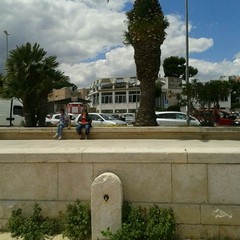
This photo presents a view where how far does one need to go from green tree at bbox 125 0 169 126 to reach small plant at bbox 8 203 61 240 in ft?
27.6

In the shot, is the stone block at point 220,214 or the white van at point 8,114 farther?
the white van at point 8,114

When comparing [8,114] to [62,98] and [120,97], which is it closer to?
[62,98]

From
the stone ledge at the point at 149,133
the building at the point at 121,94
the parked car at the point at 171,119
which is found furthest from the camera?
the building at the point at 121,94

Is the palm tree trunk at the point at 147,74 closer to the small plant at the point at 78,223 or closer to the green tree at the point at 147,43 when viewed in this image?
the green tree at the point at 147,43

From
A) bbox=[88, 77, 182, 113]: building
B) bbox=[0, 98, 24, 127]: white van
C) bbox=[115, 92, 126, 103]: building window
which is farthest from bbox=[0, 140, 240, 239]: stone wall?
bbox=[115, 92, 126, 103]: building window

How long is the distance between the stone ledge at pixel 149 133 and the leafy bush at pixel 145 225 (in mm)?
6736

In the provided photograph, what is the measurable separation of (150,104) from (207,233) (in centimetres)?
878

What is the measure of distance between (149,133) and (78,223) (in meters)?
6.91

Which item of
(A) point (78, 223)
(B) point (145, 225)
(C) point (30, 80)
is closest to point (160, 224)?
(B) point (145, 225)

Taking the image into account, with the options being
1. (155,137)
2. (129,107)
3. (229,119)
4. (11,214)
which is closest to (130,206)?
(11,214)

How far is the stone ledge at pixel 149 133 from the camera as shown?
1095 cm

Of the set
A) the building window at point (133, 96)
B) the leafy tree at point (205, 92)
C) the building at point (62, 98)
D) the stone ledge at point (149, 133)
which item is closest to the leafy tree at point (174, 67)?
the building window at point (133, 96)

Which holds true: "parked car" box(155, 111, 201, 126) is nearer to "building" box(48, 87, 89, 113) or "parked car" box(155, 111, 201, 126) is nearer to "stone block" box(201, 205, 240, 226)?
"building" box(48, 87, 89, 113)

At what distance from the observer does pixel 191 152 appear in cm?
441
